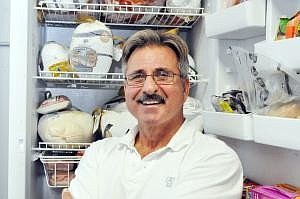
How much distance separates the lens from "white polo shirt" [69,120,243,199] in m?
1.14

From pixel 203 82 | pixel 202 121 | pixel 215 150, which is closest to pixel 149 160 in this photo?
pixel 215 150

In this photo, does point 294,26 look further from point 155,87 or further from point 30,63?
point 30,63

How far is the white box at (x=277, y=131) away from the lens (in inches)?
37.8

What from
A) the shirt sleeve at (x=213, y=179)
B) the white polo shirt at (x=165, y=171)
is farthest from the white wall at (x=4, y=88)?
the shirt sleeve at (x=213, y=179)

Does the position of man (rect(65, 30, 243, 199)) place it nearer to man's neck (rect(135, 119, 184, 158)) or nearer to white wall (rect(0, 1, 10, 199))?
man's neck (rect(135, 119, 184, 158))

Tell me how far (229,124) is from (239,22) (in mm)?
297

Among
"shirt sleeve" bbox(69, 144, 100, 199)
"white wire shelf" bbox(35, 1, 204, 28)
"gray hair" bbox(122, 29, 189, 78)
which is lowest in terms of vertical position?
"shirt sleeve" bbox(69, 144, 100, 199)

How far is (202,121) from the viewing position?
1579 millimetres

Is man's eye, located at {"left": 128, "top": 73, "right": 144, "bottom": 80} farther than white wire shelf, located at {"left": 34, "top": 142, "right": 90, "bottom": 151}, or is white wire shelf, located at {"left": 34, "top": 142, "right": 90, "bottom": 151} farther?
white wire shelf, located at {"left": 34, "top": 142, "right": 90, "bottom": 151}

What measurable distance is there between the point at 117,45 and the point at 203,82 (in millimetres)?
364

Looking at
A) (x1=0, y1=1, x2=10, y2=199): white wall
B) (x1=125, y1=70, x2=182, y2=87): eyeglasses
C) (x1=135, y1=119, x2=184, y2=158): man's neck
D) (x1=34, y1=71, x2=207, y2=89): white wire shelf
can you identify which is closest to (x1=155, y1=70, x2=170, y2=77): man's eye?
(x1=125, y1=70, x2=182, y2=87): eyeglasses

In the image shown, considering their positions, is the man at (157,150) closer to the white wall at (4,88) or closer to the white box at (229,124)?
the white box at (229,124)

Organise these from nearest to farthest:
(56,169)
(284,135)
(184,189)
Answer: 1. (284,135)
2. (184,189)
3. (56,169)

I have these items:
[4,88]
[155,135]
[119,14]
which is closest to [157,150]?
[155,135]
